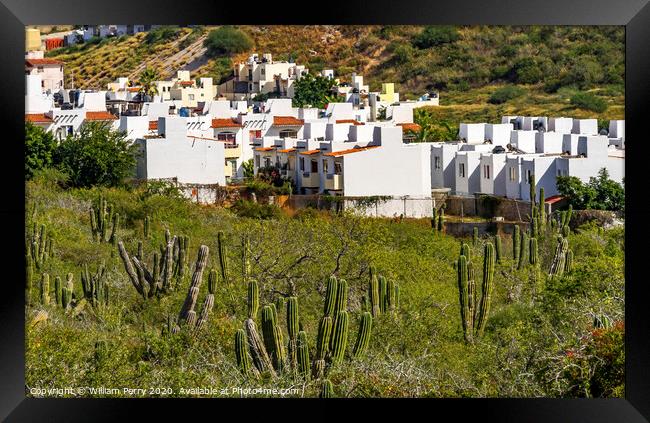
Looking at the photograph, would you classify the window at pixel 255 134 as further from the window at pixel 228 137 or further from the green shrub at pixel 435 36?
the green shrub at pixel 435 36

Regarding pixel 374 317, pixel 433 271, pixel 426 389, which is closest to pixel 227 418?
pixel 426 389

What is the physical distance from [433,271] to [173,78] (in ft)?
41.8

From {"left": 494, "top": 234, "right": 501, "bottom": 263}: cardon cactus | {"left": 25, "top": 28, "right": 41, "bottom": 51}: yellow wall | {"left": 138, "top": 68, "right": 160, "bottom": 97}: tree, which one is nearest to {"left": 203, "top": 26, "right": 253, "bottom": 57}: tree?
{"left": 138, "top": 68, "right": 160, "bottom": 97}: tree

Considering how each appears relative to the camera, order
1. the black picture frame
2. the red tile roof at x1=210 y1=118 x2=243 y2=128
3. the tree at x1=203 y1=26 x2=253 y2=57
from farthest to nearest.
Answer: the tree at x1=203 y1=26 x2=253 y2=57 < the red tile roof at x1=210 y1=118 x2=243 y2=128 < the black picture frame

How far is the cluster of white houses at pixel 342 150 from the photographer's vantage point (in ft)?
48.1

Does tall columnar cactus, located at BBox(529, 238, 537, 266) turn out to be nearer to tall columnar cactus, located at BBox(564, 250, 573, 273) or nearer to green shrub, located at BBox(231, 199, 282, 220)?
tall columnar cactus, located at BBox(564, 250, 573, 273)

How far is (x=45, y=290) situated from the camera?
35.8ft

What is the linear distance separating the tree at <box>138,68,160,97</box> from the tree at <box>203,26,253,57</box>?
3.86 ft

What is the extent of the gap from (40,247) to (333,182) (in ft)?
12.8

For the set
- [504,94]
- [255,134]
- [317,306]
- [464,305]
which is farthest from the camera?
[504,94]

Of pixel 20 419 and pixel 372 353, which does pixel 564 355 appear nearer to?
pixel 372 353

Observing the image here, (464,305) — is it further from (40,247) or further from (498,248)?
(40,247)

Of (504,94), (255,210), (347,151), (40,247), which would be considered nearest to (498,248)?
(347,151)

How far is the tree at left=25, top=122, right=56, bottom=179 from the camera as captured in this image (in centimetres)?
1412
